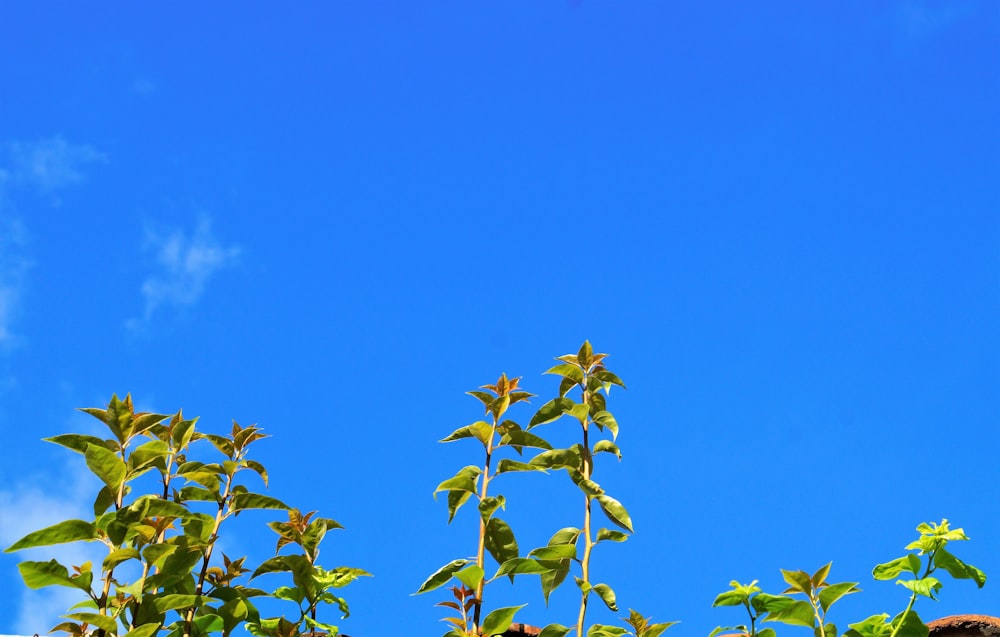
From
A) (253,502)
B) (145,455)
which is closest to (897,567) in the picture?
(253,502)

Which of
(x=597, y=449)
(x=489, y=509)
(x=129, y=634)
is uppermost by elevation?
(x=597, y=449)

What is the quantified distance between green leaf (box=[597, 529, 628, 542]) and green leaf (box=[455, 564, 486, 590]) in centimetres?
33

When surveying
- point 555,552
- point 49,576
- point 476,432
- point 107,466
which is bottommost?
point 49,576

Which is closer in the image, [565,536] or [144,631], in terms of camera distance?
[144,631]

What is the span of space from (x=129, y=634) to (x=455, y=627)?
0.80 m

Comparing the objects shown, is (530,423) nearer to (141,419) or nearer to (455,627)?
(455,627)

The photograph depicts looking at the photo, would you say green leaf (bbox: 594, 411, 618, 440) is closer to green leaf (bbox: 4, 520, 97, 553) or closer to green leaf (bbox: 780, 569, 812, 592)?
green leaf (bbox: 780, 569, 812, 592)

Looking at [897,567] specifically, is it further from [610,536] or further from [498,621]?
[498,621]

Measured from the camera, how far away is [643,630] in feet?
8.48

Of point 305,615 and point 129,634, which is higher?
point 305,615

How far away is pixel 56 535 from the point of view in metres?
2.30

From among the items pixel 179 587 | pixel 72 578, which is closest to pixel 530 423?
pixel 179 587

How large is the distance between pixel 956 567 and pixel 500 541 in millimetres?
1166

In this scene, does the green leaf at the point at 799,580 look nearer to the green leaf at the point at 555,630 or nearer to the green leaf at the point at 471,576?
the green leaf at the point at 555,630
